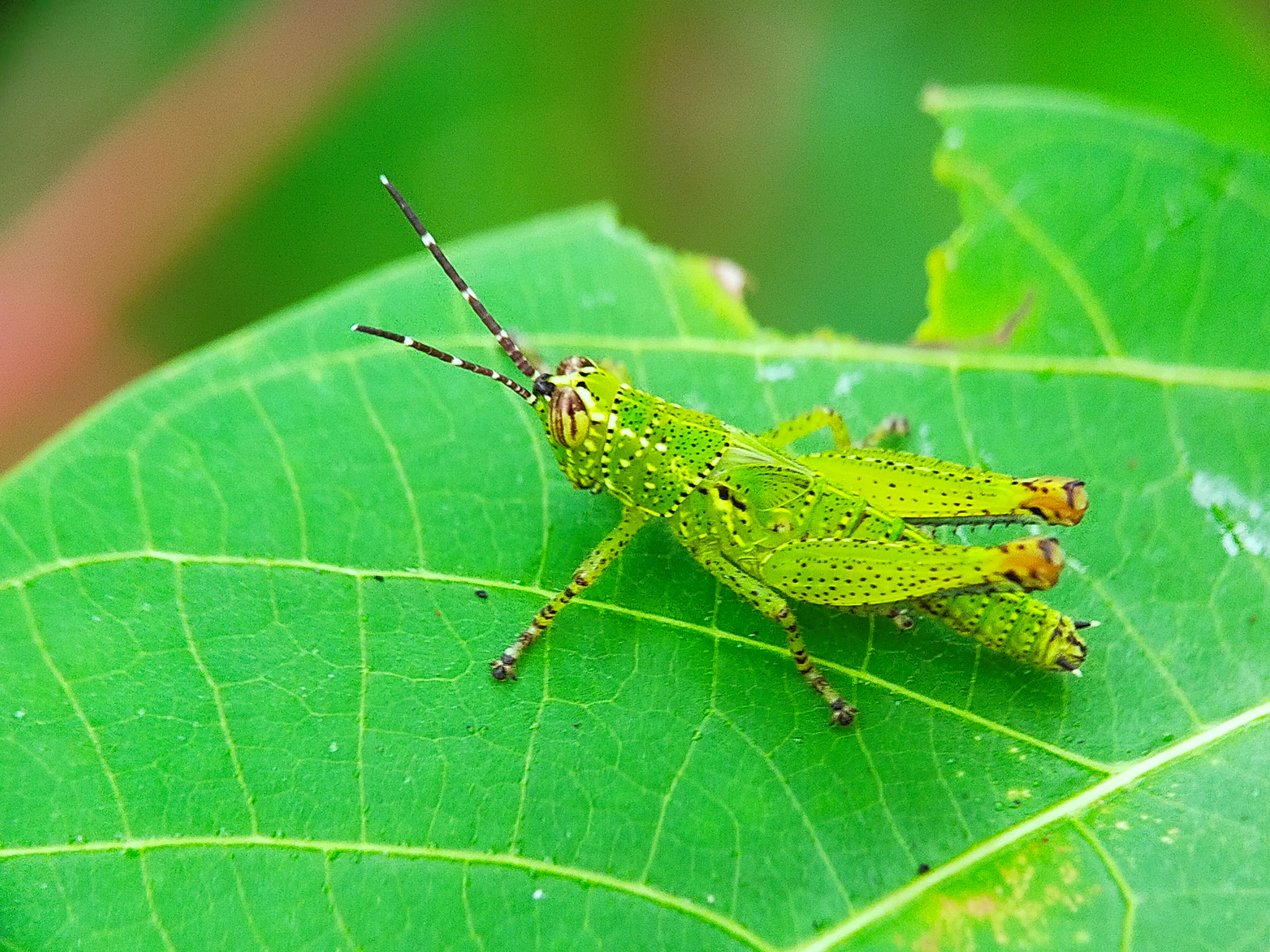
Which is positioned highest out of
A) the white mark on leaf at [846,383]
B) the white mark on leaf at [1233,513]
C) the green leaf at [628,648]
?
the white mark on leaf at [1233,513]

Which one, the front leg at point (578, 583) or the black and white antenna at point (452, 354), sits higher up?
the black and white antenna at point (452, 354)

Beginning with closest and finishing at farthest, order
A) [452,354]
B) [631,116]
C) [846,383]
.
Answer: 1. [452,354]
2. [846,383]
3. [631,116]

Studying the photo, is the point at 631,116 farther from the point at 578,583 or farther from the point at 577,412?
the point at 578,583

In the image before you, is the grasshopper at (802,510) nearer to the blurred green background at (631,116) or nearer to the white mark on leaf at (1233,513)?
the white mark on leaf at (1233,513)

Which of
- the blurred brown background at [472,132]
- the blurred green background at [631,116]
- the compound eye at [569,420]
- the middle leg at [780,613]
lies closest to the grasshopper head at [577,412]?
the compound eye at [569,420]

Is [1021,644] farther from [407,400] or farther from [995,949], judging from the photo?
[407,400]

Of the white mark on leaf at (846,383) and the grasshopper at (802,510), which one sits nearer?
the grasshopper at (802,510)

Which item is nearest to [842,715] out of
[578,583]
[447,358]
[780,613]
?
[780,613]
